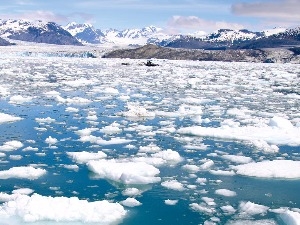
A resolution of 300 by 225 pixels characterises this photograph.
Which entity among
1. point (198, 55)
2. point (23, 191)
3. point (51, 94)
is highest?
point (198, 55)

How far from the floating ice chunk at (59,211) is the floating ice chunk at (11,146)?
14.0 ft

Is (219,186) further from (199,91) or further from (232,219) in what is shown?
(199,91)

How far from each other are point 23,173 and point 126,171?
2173 millimetres

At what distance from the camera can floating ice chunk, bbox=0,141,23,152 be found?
36.4 feet

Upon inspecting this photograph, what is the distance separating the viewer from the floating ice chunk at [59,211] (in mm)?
6645

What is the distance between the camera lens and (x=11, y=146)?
1134 centimetres

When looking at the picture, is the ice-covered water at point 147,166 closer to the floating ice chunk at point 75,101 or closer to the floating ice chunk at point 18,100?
the floating ice chunk at point 18,100

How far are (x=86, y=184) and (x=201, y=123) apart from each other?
7.30 m

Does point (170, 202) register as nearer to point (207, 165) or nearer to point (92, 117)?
point (207, 165)

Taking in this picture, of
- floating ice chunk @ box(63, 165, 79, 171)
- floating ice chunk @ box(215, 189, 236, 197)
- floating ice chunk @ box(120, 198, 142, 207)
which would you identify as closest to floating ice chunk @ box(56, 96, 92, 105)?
floating ice chunk @ box(63, 165, 79, 171)

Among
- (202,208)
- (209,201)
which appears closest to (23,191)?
(202,208)

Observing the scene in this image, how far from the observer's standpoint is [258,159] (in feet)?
34.2

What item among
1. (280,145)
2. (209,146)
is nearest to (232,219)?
(209,146)

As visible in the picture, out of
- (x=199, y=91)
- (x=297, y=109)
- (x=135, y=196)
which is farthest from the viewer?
(x=199, y=91)
